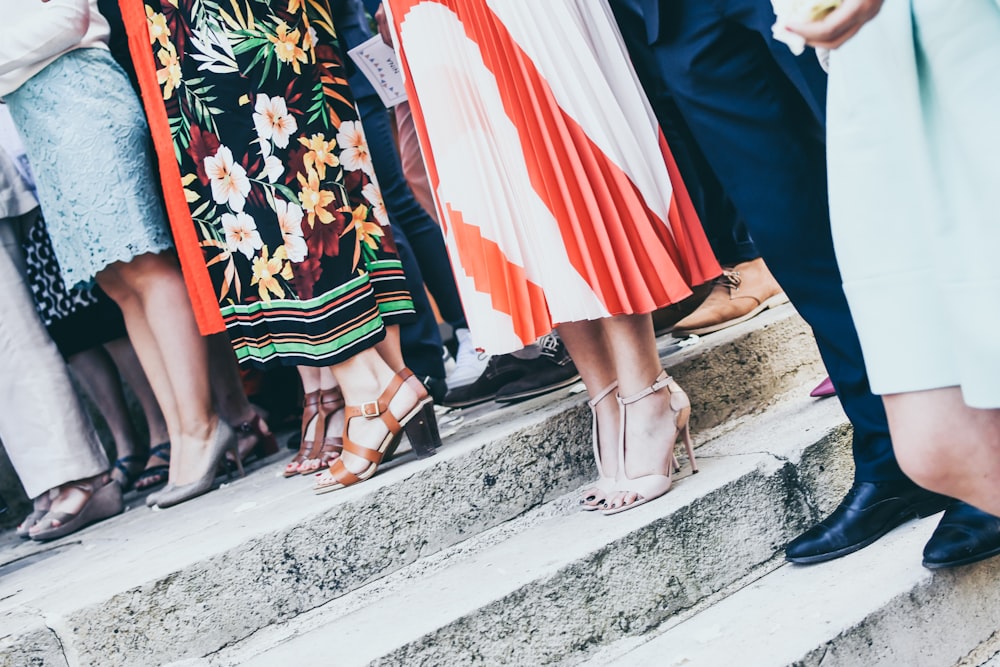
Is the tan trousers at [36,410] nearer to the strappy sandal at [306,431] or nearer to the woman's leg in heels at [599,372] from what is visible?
the strappy sandal at [306,431]

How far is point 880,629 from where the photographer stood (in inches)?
63.2

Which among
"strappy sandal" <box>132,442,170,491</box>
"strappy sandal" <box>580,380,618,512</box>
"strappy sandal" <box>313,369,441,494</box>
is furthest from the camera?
"strappy sandal" <box>132,442,170,491</box>

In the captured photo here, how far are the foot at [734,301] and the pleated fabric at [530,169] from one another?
2.81 feet

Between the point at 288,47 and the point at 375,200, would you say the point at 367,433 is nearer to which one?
the point at 375,200

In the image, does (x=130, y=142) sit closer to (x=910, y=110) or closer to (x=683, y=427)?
(x=683, y=427)

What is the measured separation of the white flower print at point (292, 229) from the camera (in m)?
2.26

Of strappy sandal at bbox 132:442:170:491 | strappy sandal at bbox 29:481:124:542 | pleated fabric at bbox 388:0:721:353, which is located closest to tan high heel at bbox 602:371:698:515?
pleated fabric at bbox 388:0:721:353

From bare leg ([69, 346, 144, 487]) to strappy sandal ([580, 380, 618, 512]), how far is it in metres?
1.71

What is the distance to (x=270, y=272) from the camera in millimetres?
2283

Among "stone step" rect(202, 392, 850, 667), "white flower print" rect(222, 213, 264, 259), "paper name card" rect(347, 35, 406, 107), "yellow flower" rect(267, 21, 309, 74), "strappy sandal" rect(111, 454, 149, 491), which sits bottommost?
"stone step" rect(202, 392, 850, 667)

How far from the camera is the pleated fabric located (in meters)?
1.94

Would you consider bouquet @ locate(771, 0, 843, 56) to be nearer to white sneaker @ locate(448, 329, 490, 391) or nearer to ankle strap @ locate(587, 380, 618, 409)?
ankle strap @ locate(587, 380, 618, 409)

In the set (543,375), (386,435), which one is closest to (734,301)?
(543,375)

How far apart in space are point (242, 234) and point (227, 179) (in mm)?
138
